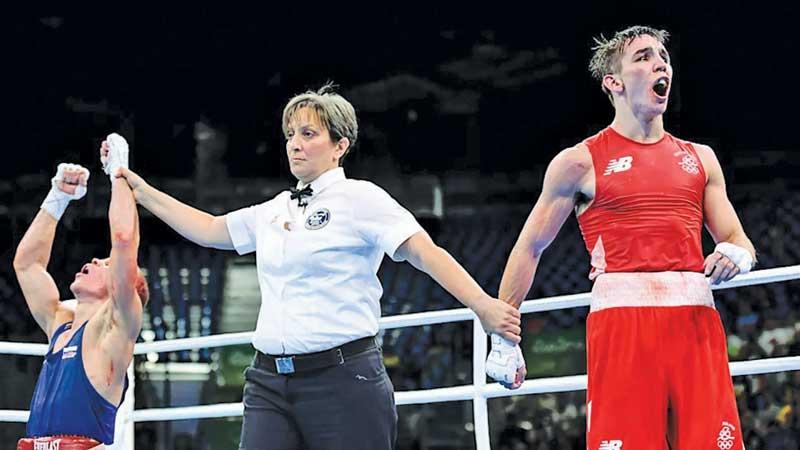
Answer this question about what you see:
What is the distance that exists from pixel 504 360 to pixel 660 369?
1.11 feet

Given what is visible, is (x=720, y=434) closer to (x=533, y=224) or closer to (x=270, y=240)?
(x=533, y=224)

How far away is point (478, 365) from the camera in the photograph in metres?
3.40

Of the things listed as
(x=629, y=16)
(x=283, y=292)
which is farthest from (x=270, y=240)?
(x=629, y=16)

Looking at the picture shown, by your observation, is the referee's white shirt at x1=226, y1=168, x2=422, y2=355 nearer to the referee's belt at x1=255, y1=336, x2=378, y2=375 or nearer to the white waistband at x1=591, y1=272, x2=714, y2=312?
the referee's belt at x1=255, y1=336, x2=378, y2=375

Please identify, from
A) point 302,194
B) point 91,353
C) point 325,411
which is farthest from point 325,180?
point 91,353

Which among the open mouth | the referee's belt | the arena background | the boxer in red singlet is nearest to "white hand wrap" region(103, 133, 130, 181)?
the referee's belt

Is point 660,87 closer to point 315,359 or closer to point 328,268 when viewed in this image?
point 328,268

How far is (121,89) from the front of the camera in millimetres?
12289

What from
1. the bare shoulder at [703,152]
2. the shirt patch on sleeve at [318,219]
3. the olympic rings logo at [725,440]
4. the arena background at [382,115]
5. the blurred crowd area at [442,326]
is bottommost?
the olympic rings logo at [725,440]

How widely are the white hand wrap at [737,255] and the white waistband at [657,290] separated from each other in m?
0.12

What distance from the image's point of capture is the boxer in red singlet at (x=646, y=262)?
2.41m

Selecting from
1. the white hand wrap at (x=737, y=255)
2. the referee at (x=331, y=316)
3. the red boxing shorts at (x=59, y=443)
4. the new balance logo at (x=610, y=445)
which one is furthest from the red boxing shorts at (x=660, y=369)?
the red boxing shorts at (x=59, y=443)

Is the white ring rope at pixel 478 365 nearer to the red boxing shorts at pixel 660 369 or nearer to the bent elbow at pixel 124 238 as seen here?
the red boxing shorts at pixel 660 369

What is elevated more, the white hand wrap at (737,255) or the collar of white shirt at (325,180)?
the collar of white shirt at (325,180)
